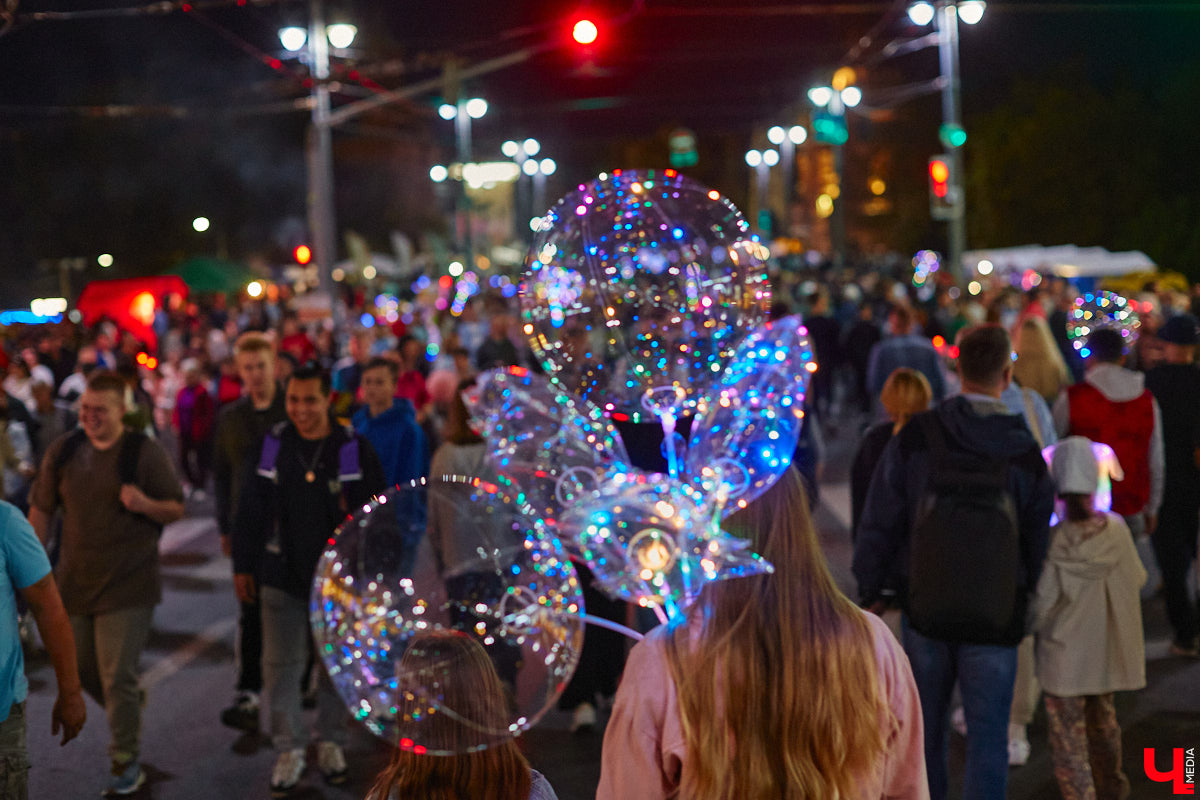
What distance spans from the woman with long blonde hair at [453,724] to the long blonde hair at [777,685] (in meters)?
0.39

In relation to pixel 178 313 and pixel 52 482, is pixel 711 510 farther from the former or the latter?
pixel 178 313

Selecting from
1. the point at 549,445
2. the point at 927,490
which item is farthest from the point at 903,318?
the point at 549,445

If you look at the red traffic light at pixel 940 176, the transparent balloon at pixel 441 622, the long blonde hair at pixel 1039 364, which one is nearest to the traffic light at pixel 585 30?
the long blonde hair at pixel 1039 364

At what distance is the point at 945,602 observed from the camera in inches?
163

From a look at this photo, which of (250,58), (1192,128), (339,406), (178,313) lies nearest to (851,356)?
(339,406)

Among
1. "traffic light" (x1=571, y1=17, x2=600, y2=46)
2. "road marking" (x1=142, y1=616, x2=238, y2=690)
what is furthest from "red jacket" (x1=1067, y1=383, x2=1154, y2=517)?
"traffic light" (x1=571, y1=17, x2=600, y2=46)

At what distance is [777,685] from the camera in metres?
2.38

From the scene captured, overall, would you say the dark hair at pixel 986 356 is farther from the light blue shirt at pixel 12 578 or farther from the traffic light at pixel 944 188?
the traffic light at pixel 944 188

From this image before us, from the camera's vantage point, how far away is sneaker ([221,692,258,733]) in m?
6.52

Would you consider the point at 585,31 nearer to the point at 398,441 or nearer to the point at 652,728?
the point at 398,441

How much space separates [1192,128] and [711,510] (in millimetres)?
46909

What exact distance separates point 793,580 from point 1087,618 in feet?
9.50

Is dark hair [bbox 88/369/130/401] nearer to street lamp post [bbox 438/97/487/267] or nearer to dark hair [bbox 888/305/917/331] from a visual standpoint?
dark hair [bbox 888/305/917/331]

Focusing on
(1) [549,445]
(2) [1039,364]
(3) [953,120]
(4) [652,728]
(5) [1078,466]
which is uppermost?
(3) [953,120]
